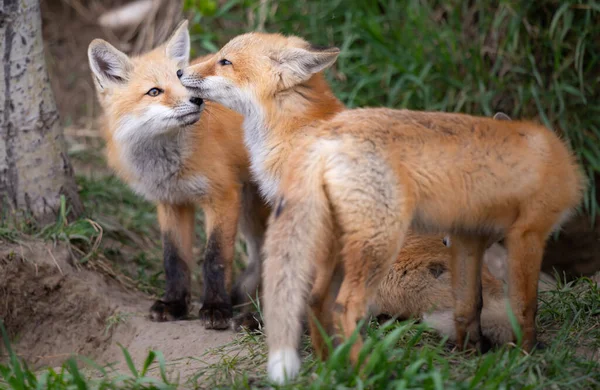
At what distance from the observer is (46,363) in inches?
183

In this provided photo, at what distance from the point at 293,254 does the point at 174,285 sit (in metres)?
2.05

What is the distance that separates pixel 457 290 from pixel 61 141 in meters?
3.17

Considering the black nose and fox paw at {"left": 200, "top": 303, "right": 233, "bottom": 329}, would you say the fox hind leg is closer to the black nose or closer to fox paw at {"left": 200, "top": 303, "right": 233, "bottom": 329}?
fox paw at {"left": 200, "top": 303, "right": 233, "bottom": 329}

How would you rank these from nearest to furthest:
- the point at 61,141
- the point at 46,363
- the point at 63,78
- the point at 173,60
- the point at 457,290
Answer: the point at 457,290 < the point at 46,363 < the point at 173,60 < the point at 61,141 < the point at 63,78

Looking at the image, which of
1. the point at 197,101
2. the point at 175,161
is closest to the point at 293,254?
the point at 197,101

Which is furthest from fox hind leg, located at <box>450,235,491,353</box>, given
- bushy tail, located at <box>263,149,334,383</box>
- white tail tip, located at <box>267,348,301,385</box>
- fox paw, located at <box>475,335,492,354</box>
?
white tail tip, located at <box>267,348,301,385</box>

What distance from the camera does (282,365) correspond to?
2.87 m

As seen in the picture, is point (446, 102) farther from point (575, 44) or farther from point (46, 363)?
point (46, 363)

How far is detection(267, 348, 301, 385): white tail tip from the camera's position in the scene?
287 cm

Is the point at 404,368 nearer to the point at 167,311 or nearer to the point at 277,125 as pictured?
the point at 277,125

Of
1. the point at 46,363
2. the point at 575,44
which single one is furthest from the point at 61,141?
the point at 575,44

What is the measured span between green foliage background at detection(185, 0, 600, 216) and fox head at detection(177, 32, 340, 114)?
8.22 ft

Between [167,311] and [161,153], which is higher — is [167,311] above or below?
below

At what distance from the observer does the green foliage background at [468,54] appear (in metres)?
6.18
